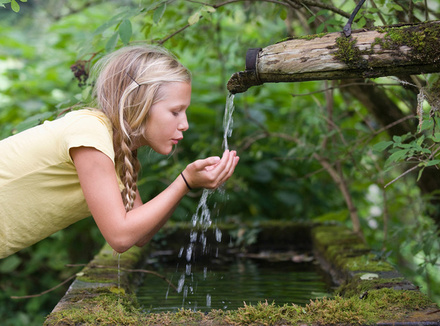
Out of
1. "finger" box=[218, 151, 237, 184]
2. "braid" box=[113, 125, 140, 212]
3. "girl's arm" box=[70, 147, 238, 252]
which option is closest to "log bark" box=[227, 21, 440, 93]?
"finger" box=[218, 151, 237, 184]

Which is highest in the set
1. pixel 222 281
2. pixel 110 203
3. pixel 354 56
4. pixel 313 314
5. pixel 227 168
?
pixel 354 56

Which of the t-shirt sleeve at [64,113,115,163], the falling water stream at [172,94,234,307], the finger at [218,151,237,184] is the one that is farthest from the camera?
the falling water stream at [172,94,234,307]

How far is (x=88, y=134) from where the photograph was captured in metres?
1.90

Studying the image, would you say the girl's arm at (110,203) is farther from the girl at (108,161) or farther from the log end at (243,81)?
the log end at (243,81)

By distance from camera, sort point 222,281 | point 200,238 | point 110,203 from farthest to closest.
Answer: point 200,238 < point 222,281 < point 110,203

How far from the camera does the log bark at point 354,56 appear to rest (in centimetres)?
176

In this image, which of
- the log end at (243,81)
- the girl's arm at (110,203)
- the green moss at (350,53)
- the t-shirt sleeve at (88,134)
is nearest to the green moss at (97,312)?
the girl's arm at (110,203)

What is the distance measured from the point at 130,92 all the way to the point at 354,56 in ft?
2.92

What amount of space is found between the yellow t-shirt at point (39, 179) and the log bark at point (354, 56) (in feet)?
2.24

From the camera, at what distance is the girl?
6.15 feet

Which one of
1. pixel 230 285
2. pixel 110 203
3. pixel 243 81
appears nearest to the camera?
pixel 110 203

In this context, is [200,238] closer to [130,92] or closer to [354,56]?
[130,92]

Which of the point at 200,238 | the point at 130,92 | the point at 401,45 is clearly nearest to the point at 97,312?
the point at 130,92

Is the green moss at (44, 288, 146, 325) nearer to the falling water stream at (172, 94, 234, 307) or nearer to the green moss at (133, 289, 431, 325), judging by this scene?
the green moss at (133, 289, 431, 325)
